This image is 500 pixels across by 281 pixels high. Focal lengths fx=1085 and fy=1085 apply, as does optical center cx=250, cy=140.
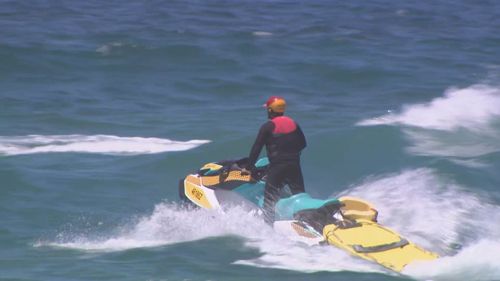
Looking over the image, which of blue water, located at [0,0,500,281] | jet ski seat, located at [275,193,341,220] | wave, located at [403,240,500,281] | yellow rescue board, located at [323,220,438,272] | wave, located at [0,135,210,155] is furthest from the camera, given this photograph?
wave, located at [0,135,210,155]

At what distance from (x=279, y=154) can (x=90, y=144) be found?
6164mm

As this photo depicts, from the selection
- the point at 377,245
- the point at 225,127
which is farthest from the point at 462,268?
the point at 225,127

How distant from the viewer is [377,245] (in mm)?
11180

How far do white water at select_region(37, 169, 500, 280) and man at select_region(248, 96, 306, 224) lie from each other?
37cm

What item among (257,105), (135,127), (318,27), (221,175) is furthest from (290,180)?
(318,27)

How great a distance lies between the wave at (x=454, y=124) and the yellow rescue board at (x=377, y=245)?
5.20m

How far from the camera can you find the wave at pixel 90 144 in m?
17.4

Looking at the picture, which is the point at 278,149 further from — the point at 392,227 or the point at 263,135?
the point at 392,227

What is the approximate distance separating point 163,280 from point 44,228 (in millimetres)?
2914

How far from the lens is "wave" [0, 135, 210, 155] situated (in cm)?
1738

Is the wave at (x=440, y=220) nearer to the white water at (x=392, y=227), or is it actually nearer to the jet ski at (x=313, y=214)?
the white water at (x=392, y=227)

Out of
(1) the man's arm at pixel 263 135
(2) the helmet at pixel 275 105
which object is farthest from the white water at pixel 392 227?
(2) the helmet at pixel 275 105

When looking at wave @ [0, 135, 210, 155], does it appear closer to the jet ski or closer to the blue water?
the blue water

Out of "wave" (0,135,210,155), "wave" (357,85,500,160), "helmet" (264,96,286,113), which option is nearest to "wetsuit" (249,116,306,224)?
"helmet" (264,96,286,113)
